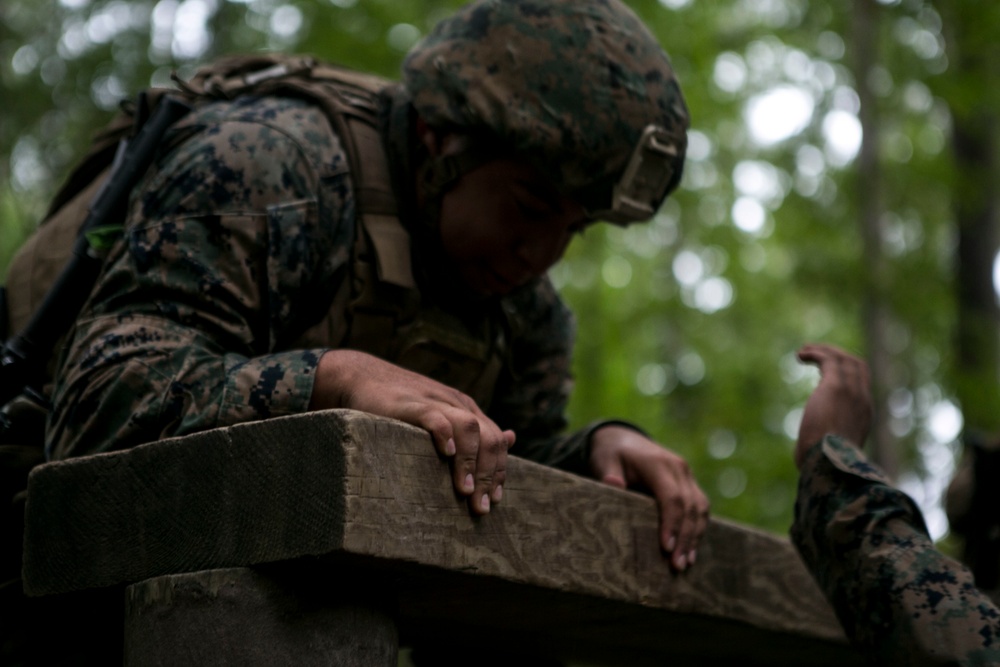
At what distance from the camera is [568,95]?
2.85 m

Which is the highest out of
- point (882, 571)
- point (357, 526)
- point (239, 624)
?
point (357, 526)

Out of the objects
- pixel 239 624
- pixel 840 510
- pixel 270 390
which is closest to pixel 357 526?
pixel 239 624

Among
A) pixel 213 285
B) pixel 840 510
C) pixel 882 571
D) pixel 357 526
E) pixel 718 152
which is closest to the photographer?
pixel 357 526

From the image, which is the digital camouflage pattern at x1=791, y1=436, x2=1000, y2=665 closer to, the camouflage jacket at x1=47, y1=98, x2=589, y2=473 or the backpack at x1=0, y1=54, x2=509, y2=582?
the backpack at x1=0, y1=54, x2=509, y2=582

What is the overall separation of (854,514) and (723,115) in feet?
22.5

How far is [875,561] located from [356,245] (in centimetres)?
132

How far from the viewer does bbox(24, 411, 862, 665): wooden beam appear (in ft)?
6.19

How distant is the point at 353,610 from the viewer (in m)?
2.05

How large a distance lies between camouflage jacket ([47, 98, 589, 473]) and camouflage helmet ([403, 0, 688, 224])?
330 mm

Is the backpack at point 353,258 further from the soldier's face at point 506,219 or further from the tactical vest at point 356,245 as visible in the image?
the soldier's face at point 506,219

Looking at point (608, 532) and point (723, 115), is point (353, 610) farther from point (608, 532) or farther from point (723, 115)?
point (723, 115)

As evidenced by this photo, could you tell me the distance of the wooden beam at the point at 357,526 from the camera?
1887mm

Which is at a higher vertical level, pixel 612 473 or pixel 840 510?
pixel 840 510

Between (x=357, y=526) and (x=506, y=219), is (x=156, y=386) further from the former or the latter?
(x=506, y=219)
